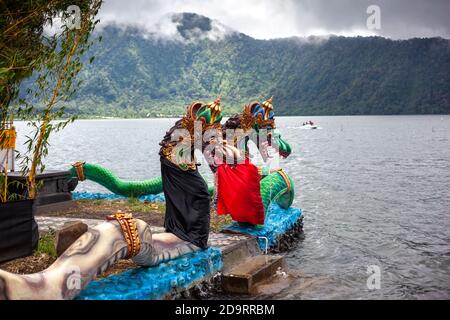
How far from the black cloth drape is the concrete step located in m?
1.23

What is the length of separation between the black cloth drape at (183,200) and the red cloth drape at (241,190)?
3.40 meters

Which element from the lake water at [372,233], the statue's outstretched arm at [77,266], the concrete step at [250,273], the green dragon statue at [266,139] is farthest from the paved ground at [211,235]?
the statue's outstretched arm at [77,266]

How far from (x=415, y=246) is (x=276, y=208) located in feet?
17.5

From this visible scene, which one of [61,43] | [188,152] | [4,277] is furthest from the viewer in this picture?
[61,43]

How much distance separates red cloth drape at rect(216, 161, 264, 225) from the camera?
1385cm

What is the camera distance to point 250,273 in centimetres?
1120

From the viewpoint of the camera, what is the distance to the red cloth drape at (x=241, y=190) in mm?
13852

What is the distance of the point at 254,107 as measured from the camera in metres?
16.8

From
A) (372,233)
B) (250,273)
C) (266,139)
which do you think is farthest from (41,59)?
(372,233)

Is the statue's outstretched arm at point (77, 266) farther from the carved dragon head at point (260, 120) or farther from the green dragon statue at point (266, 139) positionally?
the carved dragon head at point (260, 120)

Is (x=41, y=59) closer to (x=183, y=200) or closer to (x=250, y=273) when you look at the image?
(x=183, y=200)
